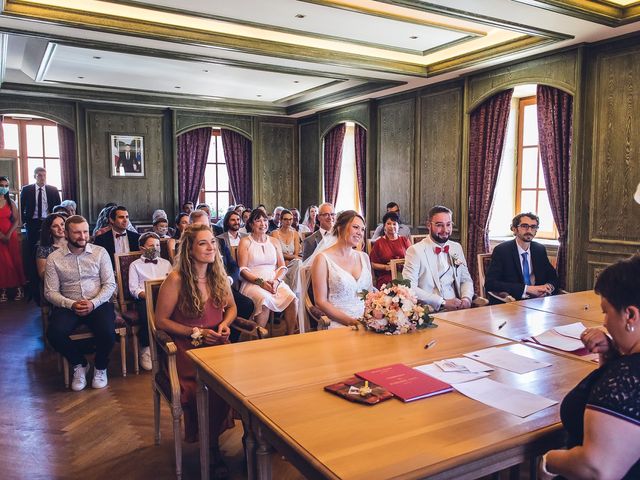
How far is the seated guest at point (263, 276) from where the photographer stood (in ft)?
16.6

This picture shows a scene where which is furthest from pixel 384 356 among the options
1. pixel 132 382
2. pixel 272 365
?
pixel 132 382

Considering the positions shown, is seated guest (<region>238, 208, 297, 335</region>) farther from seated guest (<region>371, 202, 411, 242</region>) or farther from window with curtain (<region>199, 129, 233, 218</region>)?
window with curtain (<region>199, 129, 233, 218</region>)

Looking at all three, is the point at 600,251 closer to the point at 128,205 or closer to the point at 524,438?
the point at 524,438

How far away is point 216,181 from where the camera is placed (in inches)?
428

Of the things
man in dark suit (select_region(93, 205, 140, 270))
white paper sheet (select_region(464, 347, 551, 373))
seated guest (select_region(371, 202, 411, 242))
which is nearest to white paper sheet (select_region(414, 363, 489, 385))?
white paper sheet (select_region(464, 347, 551, 373))

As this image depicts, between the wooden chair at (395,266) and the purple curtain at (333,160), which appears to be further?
the purple curtain at (333,160)

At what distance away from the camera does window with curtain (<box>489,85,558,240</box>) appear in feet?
22.9

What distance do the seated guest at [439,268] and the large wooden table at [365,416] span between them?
1.50m

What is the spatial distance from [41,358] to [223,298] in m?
2.77

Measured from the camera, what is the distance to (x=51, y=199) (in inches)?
333

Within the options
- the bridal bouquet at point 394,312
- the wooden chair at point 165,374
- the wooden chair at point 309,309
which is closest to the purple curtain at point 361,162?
the wooden chair at point 309,309

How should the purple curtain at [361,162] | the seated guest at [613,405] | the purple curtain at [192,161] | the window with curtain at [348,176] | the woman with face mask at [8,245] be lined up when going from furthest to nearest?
1. the purple curtain at [192,161]
2. the window with curtain at [348,176]
3. the purple curtain at [361,162]
4. the woman with face mask at [8,245]
5. the seated guest at [613,405]

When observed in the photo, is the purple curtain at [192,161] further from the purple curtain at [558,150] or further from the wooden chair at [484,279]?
the wooden chair at [484,279]

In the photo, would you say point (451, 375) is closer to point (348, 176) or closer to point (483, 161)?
point (483, 161)
